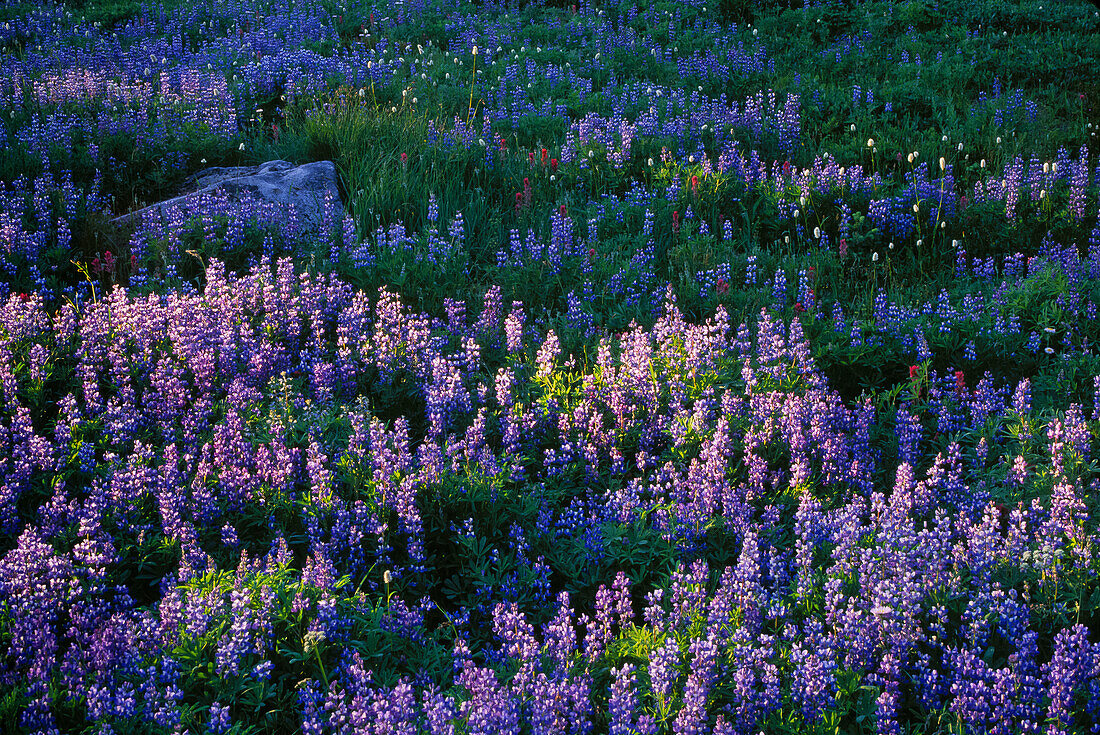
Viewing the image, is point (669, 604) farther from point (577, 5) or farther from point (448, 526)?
point (577, 5)

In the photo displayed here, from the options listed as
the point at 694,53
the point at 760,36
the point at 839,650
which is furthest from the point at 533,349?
the point at 760,36

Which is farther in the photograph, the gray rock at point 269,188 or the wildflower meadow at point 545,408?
the gray rock at point 269,188

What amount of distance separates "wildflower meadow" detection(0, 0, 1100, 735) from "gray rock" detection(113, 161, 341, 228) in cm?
8

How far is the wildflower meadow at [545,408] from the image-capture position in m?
3.07

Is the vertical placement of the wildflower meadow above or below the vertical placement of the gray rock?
below

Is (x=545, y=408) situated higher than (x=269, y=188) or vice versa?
(x=269, y=188)

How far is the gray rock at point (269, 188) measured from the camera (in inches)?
259

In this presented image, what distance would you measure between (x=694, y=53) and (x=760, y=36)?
55.6 inches

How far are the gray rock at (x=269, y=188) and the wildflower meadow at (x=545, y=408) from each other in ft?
0.27

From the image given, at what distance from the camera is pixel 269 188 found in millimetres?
6812

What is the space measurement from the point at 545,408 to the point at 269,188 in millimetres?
3499

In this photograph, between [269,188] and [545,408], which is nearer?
[545,408]

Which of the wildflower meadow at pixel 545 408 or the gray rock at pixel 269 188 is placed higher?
the gray rock at pixel 269 188

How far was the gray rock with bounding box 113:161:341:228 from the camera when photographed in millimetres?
6570
